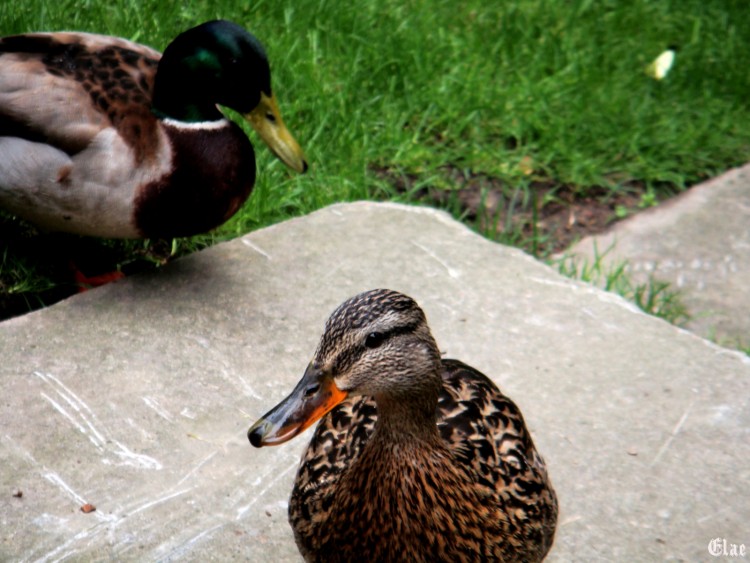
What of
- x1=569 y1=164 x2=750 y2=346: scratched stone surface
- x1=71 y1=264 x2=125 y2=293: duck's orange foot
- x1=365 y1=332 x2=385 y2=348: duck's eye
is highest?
x1=365 y1=332 x2=385 y2=348: duck's eye

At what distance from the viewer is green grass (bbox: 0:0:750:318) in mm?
4723

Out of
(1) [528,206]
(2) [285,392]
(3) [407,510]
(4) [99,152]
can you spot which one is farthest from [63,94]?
(1) [528,206]

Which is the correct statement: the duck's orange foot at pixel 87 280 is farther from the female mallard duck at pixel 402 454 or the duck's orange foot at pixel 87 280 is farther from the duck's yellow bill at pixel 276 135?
the female mallard duck at pixel 402 454

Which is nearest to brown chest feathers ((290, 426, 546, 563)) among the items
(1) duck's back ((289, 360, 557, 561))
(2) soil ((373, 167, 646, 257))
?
(1) duck's back ((289, 360, 557, 561))

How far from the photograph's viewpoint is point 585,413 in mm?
3320

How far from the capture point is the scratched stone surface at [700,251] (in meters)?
4.59

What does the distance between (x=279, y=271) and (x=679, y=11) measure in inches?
154

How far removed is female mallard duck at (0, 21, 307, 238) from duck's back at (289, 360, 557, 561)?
4.26 feet

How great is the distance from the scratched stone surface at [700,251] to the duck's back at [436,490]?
2151 millimetres

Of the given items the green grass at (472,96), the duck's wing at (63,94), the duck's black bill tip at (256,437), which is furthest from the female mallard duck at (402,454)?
the green grass at (472,96)

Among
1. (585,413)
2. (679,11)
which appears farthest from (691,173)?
(585,413)

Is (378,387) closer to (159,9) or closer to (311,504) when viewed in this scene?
(311,504)

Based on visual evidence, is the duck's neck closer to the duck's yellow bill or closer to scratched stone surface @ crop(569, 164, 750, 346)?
the duck's yellow bill

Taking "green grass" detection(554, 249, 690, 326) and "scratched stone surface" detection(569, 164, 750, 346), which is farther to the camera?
"scratched stone surface" detection(569, 164, 750, 346)
